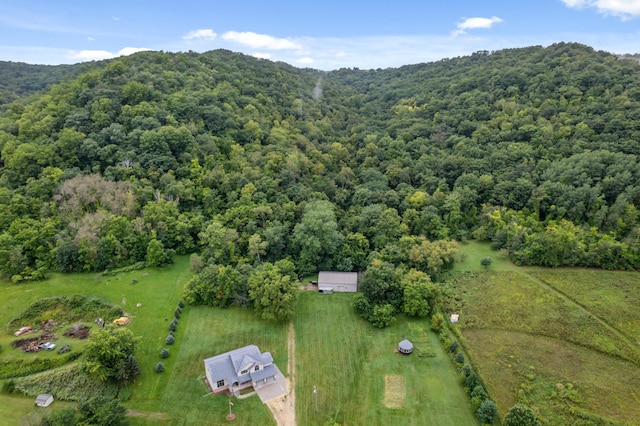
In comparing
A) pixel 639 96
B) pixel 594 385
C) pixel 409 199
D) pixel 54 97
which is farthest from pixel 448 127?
pixel 54 97

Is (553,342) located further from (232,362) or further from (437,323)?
(232,362)

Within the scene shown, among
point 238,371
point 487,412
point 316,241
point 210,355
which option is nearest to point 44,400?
point 210,355

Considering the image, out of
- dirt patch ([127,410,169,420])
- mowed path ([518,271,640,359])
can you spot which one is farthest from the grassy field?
dirt patch ([127,410,169,420])

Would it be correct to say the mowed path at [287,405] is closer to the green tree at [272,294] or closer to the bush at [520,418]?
the green tree at [272,294]

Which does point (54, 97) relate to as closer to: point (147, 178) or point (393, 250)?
point (147, 178)

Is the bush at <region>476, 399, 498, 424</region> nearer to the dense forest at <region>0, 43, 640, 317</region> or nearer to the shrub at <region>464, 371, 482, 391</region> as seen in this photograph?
the shrub at <region>464, 371, 482, 391</region>

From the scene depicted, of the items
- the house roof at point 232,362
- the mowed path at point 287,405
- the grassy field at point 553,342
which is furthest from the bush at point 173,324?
the grassy field at point 553,342
